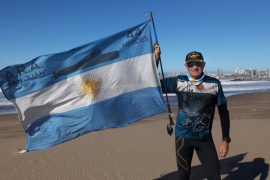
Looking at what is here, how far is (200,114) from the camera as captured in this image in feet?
13.2

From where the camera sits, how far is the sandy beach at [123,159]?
6.34 m

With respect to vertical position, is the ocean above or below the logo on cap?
below

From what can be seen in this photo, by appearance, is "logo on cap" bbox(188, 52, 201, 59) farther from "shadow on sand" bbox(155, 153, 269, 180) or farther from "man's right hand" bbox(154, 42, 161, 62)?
"shadow on sand" bbox(155, 153, 269, 180)

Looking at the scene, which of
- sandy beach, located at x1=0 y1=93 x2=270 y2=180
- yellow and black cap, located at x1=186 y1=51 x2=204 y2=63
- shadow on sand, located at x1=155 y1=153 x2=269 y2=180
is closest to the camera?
yellow and black cap, located at x1=186 y1=51 x2=204 y2=63

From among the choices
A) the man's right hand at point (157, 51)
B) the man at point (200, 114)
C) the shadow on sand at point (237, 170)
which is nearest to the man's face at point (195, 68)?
the man at point (200, 114)

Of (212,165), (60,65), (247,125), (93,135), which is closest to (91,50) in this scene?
(60,65)

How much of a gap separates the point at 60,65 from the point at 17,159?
12.0 ft

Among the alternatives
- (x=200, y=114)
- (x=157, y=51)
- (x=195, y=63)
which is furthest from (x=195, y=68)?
(x=157, y=51)

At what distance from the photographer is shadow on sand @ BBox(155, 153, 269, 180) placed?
240 inches

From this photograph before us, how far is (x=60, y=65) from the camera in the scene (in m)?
A: 4.96

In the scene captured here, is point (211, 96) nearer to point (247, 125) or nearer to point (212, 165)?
point (212, 165)

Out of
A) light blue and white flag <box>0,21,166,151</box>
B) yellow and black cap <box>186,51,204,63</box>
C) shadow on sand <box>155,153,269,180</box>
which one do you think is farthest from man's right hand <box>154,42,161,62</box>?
shadow on sand <box>155,153,269,180</box>

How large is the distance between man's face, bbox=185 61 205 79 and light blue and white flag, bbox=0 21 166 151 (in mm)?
1119

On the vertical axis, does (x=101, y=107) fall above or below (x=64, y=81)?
below
